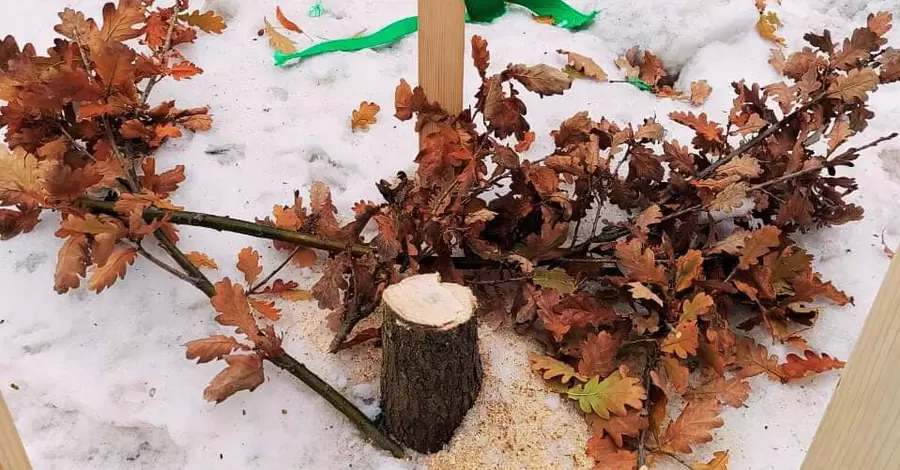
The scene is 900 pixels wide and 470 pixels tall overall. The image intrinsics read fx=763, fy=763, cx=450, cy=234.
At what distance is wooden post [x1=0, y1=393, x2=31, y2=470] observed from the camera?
2.59ft

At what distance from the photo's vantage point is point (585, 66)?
7.86 feet

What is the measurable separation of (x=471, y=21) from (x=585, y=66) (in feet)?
1.55

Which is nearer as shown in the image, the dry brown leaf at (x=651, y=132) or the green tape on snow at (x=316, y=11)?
the dry brown leaf at (x=651, y=132)

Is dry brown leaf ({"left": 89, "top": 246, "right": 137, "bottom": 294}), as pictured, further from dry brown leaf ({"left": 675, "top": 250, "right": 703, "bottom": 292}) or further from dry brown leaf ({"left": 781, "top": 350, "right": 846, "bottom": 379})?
dry brown leaf ({"left": 781, "top": 350, "right": 846, "bottom": 379})

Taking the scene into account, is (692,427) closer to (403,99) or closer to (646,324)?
(646,324)

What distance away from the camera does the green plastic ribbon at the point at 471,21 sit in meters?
2.43

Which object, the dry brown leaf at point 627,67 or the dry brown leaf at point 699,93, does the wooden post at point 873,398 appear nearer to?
the dry brown leaf at point 699,93

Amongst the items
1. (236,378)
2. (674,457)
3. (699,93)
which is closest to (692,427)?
(674,457)

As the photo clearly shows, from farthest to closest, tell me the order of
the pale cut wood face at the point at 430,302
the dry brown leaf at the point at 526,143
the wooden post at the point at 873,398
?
1. the dry brown leaf at the point at 526,143
2. the pale cut wood face at the point at 430,302
3. the wooden post at the point at 873,398

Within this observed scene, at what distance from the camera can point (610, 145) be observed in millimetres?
1707

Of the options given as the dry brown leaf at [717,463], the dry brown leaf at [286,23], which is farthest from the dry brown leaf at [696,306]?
the dry brown leaf at [286,23]

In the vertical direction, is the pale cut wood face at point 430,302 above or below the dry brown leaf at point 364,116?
below

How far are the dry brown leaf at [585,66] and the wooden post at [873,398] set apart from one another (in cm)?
174

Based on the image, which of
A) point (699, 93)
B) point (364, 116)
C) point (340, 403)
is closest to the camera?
point (340, 403)
